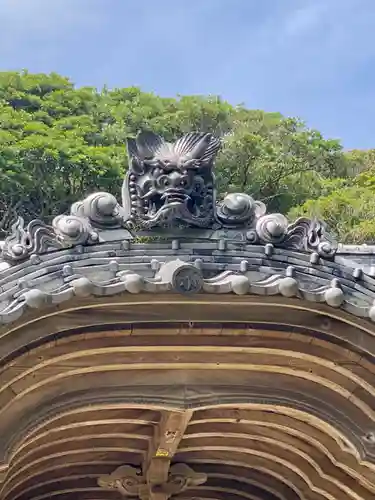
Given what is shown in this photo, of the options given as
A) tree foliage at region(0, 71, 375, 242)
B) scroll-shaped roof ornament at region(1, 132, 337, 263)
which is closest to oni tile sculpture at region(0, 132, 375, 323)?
scroll-shaped roof ornament at region(1, 132, 337, 263)

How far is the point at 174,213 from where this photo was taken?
6.09 m

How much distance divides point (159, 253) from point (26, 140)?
2156cm

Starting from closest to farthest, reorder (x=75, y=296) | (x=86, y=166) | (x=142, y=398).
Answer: (x=75, y=296)
(x=142, y=398)
(x=86, y=166)

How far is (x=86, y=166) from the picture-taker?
26.8 m

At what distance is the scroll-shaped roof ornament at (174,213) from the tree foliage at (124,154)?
16667 millimetres

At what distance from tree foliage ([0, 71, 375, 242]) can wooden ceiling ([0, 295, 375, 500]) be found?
15701 mm

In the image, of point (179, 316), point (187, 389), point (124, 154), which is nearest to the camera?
point (179, 316)

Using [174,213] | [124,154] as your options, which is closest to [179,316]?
[174,213]

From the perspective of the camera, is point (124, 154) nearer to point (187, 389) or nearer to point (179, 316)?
point (187, 389)

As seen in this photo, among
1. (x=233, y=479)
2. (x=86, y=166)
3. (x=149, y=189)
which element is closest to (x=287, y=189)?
(x=86, y=166)

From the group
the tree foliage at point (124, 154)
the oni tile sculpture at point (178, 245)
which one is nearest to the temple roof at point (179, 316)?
the oni tile sculpture at point (178, 245)

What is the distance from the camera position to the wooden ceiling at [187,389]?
584 cm

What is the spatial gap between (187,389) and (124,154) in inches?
865

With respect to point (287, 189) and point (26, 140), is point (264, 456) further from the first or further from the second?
point (287, 189)
